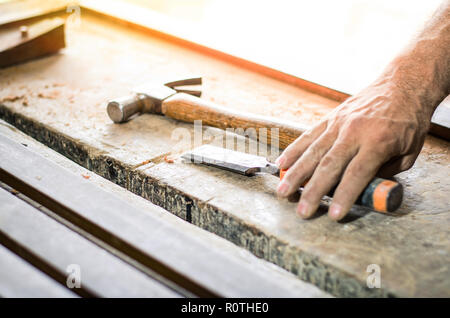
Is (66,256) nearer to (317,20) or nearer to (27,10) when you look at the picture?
(27,10)

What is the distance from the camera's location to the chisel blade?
148cm

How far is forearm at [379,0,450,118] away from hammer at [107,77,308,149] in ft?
1.20

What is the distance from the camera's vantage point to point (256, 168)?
1483 mm

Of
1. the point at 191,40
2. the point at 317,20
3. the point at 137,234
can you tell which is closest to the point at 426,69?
the point at 137,234

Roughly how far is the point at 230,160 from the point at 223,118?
0.27m

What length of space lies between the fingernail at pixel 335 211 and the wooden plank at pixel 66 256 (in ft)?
1.68

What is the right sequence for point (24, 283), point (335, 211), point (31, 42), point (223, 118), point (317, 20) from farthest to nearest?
point (317, 20)
point (31, 42)
point (223, 118)
point (335, 211)
point (24, 283)

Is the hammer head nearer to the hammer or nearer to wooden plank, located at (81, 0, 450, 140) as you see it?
the hammer

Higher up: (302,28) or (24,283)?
(302,28)

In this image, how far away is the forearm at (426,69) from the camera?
1.40 meters

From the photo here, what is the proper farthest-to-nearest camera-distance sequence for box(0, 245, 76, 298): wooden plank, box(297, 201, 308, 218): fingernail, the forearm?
the forearm < box(297, 201, 308, 218): fingernail < box(0, 245, 76, 298): wooden plank

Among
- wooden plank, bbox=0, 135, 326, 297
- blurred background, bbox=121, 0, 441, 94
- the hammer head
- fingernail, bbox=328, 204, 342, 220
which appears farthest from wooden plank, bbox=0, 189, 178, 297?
blurred background, bbox=121, 0, 441, 94

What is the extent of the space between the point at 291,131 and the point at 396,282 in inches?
27.3
